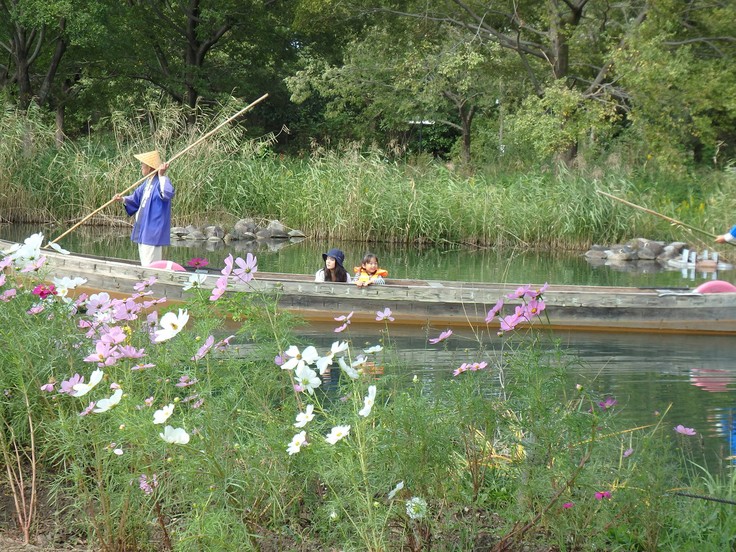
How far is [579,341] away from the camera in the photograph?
11312 mm

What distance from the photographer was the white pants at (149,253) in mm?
11664

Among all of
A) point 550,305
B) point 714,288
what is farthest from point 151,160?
point 714,288

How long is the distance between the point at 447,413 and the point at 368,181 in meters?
16.6

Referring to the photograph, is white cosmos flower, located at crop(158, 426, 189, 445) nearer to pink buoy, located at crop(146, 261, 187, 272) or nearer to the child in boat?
the child in boat

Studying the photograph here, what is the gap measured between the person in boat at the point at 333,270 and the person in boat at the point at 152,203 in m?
1.81

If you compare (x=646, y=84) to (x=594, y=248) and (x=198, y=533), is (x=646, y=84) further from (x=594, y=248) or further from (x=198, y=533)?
(x=198, y=533)

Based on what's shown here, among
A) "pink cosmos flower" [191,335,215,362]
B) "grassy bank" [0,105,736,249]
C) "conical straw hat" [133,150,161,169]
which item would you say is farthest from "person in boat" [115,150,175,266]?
"grassy bank" [0,105,736,249]

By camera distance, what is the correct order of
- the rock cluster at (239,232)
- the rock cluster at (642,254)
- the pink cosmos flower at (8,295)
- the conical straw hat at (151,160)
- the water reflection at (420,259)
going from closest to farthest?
the pink cosmos flower at (8,295), the conical straw hat at (151,160), the water reflection at (420,259), the rock cluster at (642,254), the rock cluster at (239,232)

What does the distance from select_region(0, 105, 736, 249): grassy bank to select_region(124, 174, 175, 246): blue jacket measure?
353 inches

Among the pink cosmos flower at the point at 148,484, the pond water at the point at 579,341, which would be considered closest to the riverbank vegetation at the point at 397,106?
the pond water at the point at 579,341

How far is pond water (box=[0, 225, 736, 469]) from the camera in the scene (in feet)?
25.5

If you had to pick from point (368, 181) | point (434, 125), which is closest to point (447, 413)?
point (368, 181)

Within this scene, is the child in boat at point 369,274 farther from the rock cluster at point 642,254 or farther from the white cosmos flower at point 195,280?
the rock cluster at point 642,254

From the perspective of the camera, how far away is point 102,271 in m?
12.5
